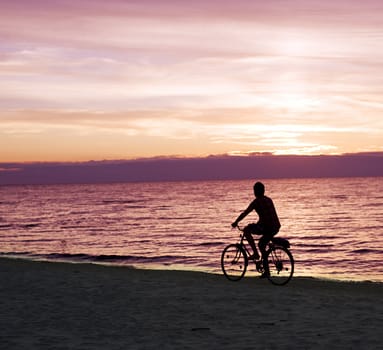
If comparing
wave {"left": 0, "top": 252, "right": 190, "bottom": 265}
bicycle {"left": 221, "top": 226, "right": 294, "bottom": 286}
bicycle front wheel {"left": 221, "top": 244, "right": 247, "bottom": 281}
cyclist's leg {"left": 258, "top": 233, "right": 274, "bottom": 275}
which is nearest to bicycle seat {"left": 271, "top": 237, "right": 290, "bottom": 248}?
bicycle {"left": 221, "top": 226, "right": 294, "bottom": 286}

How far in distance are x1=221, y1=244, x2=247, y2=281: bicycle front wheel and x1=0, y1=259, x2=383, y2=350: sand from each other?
1.21 feet

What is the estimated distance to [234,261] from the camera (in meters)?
17.8

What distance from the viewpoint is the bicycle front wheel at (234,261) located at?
17547mm

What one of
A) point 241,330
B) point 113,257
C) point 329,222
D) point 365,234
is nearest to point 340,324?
point 241,330

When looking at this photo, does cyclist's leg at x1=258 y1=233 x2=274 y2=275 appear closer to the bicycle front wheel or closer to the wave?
the bicycle front wheel

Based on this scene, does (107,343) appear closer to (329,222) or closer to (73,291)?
(73,291)

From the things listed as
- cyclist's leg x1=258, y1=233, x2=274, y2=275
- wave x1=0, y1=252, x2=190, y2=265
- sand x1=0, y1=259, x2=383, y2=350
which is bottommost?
wave x1=0, y1=252, x2=190, y2=265

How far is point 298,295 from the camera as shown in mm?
14508

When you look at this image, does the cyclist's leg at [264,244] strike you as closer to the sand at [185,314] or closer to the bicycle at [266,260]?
the bicycle at [266,260]

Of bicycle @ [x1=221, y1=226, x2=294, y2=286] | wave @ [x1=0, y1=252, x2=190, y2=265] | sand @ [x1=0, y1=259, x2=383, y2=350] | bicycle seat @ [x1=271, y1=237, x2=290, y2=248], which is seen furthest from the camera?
wave @ [x1=0, y1=252, x2=190, y2=265]

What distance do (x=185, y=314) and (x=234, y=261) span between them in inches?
225

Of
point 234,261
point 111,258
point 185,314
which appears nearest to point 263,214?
point 234,261

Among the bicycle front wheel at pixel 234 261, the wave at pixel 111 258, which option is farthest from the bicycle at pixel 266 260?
the wave at pixel 111 258

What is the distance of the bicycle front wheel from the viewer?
1755 cm
